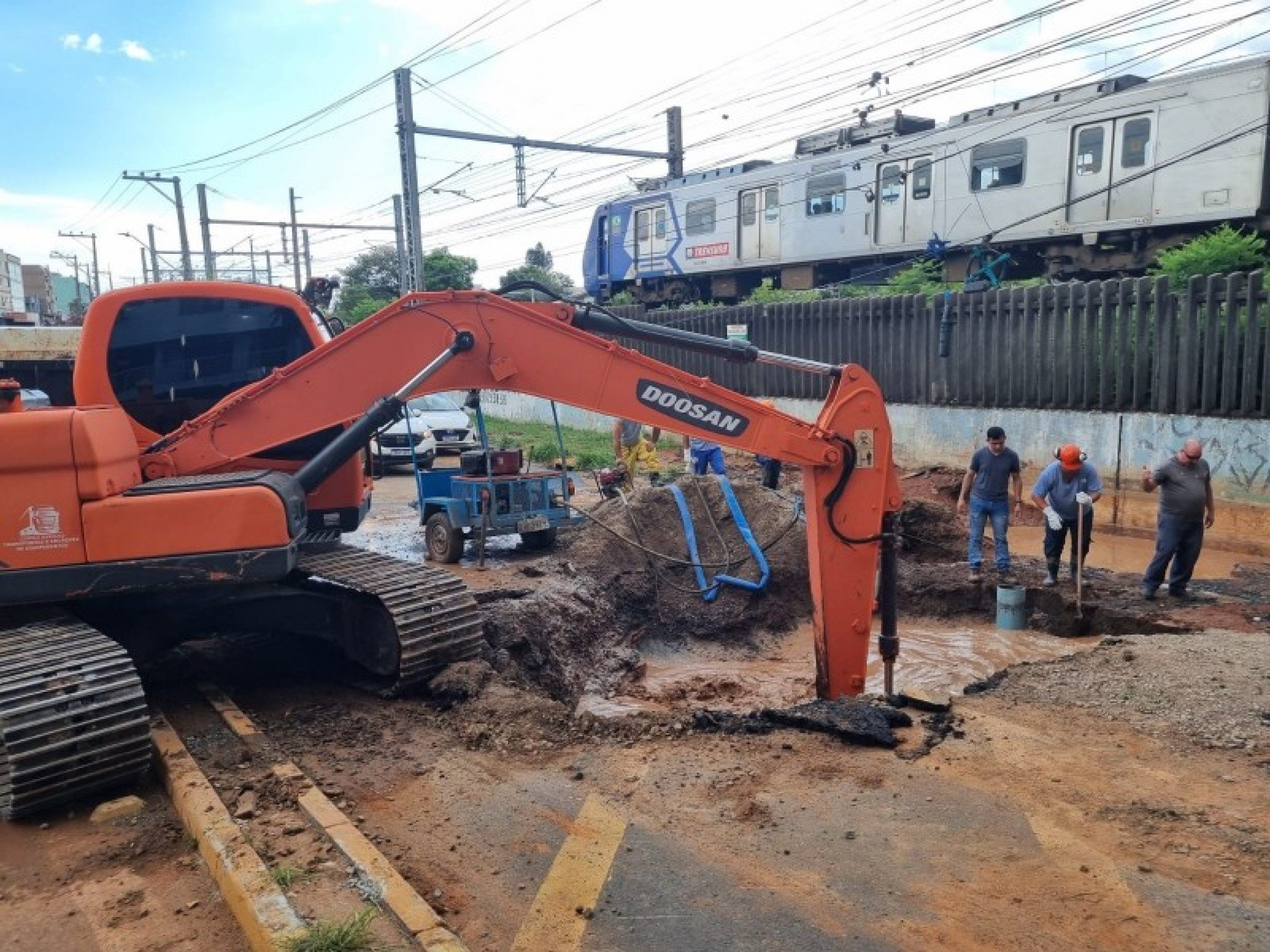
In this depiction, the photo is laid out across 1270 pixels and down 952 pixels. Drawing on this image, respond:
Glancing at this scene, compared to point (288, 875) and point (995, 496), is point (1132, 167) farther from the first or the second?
point (288, 875)

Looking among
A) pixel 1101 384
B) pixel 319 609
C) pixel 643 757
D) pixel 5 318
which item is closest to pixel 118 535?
pixel 319 609

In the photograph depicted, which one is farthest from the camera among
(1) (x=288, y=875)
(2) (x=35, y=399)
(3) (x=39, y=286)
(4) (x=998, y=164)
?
(3) (x=39, y=286)

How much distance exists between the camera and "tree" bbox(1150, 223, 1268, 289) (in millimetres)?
13289

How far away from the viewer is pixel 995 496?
34.9 ft

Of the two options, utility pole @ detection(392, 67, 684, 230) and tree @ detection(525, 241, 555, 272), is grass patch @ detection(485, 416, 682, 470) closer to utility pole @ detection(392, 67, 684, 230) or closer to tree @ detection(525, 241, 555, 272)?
utility pole @ detection(392, 67, 684, 230)

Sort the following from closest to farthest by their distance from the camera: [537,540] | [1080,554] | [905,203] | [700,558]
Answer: [1080,554]
[700,558]
[537,540]
[905,203]

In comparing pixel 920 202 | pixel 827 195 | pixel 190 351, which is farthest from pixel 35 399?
pixel 827 195

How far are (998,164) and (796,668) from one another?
12505 mm

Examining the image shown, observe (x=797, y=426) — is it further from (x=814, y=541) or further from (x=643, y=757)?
(x=643, y=757)

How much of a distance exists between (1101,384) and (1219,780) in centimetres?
968

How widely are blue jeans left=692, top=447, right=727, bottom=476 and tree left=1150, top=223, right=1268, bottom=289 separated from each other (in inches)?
244

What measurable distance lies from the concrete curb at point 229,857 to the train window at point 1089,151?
1613cm

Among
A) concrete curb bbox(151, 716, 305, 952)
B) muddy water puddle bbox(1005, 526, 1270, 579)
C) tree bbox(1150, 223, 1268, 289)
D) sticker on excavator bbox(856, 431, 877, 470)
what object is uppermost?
tree bbox(1150, 223, 1268, 289)

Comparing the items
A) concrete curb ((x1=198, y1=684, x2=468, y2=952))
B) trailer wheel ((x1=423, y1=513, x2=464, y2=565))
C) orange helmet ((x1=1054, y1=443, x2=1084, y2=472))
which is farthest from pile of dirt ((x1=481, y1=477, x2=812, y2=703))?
concrete curb ((x1=198, y1=684, x2=468, y2=952))
